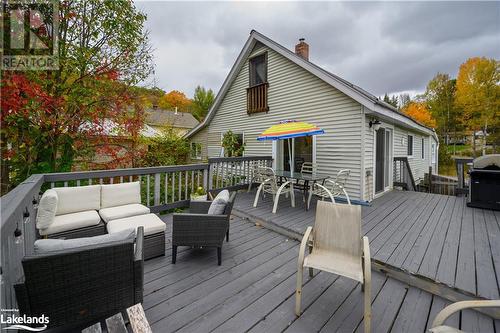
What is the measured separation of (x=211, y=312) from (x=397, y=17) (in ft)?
32.1

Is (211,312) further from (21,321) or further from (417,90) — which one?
(417,90)

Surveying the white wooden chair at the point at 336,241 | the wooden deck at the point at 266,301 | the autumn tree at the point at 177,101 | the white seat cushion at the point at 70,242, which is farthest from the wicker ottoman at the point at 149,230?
the autumn tree at the point at 177,101

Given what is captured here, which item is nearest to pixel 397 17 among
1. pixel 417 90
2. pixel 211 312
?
pixel 211 312

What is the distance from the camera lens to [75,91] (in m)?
4.95

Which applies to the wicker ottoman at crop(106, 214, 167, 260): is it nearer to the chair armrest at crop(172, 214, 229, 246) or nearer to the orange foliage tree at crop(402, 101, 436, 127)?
the chair armrest at crop(172, 214, 229, 246)

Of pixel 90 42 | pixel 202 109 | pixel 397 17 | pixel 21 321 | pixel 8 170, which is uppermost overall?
pixel 202 109

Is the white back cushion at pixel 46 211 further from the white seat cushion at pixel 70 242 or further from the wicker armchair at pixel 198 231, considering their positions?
the wicker armchair at pixel 198 231

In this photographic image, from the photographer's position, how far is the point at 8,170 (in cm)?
504

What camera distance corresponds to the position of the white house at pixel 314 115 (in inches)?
232

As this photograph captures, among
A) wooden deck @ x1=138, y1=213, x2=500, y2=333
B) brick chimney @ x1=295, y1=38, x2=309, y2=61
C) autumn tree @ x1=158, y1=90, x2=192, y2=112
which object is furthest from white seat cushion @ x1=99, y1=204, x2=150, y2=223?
autumn tree @ x1=158, y1=90, x2=192, y2=112

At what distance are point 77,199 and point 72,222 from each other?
56 centimetres

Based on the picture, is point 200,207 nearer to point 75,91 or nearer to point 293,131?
point 293,131

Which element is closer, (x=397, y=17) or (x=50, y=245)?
(x=50, y=245)

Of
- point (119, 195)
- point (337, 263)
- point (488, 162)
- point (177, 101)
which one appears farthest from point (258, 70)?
point (177, 101)
